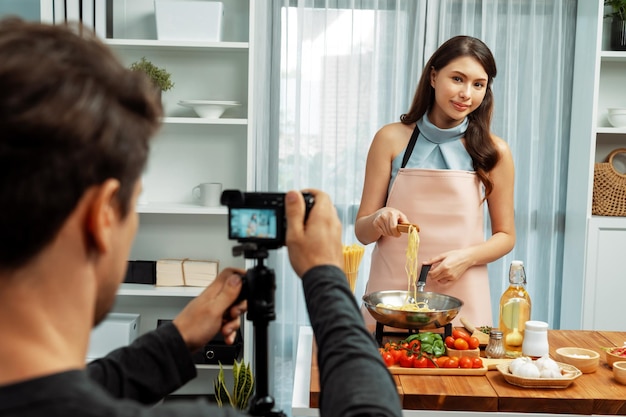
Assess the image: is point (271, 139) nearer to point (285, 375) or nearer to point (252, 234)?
point (285, 375)

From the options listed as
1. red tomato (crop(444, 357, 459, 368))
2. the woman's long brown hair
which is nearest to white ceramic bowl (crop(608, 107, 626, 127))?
the woman's long brown hair

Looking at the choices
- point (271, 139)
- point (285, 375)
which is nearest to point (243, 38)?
point (271, 139)

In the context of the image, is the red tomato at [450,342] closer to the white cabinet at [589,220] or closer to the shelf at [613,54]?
the white cabinet at [589,220]

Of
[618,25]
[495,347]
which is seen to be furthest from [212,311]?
[618,25]

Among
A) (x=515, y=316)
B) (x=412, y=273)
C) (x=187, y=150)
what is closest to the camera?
(x=515, y=316)

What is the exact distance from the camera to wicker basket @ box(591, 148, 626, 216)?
12.4 ft

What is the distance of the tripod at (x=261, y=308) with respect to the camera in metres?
0.89

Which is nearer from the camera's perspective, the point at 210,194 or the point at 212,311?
the point at 212,311

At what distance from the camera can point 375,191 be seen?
107 inches

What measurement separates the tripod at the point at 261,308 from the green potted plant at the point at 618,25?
3.48 meters

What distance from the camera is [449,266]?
250cm

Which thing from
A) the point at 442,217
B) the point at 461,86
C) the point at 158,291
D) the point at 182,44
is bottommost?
the point at 158,291

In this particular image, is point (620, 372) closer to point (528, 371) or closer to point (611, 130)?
point (528, 371)

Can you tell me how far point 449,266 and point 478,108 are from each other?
63cm
